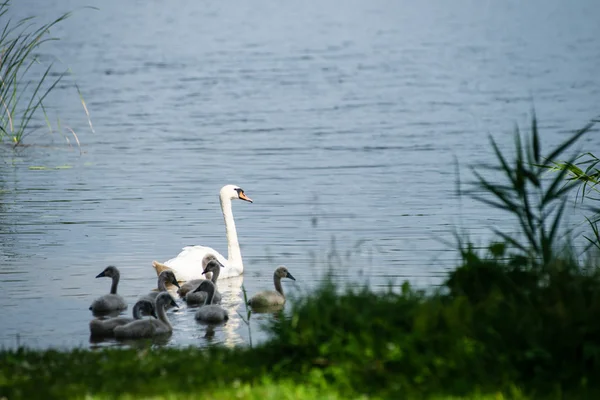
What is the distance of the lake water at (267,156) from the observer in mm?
14750

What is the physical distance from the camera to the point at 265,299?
12898 millimetres

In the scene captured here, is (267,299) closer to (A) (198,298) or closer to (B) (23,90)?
(A) (198,298)

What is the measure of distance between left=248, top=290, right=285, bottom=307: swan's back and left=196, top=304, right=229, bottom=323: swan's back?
0.70 metres

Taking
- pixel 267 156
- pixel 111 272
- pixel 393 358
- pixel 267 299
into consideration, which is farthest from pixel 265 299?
pixel 267 156

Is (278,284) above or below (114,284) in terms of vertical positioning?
below

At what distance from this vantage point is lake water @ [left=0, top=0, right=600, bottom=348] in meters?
14.8

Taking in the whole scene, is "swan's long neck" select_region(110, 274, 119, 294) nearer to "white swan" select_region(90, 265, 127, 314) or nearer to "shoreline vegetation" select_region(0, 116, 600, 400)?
"white swan" select_region(90, 265, 127, 314)

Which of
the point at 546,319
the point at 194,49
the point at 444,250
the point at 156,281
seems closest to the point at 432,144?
the point at 444,250

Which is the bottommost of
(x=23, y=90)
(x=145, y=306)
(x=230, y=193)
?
(x=145, y=306)

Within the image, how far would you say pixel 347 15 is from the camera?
83.1m

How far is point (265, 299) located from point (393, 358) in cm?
549

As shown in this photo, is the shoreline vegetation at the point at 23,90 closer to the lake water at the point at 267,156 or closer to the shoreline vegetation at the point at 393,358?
the lake water at the point at 267,156

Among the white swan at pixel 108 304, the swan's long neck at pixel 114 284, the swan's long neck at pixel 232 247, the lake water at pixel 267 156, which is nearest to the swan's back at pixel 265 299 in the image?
the lake water at pixel 267 156

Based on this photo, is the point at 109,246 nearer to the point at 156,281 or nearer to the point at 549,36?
the point at 156,281
